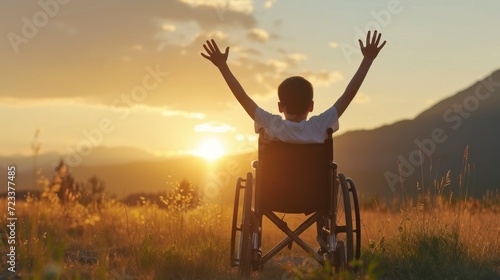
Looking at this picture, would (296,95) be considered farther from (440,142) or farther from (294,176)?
(440,142)

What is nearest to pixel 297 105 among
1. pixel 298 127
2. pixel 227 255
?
pixel 298 127

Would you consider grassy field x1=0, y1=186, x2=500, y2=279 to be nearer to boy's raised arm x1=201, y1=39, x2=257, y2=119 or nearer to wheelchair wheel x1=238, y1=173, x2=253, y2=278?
wheelchair wheel x1=238, y1=173, x2=253, y2=278

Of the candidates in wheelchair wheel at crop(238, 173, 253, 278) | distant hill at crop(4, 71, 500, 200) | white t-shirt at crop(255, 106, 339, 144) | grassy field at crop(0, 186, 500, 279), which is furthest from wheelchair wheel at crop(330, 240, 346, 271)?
distant hill at crop(4, 71, 500, 200)

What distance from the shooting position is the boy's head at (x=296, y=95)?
540 cm

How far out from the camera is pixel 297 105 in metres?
5.43

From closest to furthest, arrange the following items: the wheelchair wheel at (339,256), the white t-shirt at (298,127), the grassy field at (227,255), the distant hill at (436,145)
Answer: the wheelchair wheel at (339,256) → the white t-shirt at (298,127) → the grassy field at (227,255) → the distant hill at (436,145)

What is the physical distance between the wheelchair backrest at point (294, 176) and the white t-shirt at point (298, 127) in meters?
0.06

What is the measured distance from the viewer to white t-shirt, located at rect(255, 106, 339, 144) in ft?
17.2

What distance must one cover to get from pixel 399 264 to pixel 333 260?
0.94m

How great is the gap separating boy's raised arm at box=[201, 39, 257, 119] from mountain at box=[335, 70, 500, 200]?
257 feet

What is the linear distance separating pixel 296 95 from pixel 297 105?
0.27 ft

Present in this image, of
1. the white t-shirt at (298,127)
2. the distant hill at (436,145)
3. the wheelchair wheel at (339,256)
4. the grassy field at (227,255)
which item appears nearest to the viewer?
the wheelchair wheel at (339,256)

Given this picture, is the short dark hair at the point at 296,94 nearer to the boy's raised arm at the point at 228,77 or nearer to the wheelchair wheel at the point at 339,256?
the boy's raised arm at the point at 228,77

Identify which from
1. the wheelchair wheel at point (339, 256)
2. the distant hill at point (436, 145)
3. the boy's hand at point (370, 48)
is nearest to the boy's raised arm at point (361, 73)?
Answer: the boy's hand at point (370, 48)
